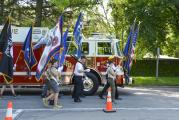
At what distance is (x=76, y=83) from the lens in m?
16.8

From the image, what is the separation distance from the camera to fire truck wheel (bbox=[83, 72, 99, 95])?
18984mm

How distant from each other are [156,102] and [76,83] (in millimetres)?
3064

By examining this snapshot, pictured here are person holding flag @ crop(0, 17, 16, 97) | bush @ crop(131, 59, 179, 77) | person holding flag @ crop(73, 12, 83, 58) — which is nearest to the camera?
person holding flag @ crop(0, 17, 16, 97)

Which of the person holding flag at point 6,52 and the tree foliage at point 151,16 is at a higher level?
the tree foliage at point 151,16

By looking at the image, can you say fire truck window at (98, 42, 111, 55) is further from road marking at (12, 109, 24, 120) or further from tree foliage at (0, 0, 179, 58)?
tree foliage at (0, 0, 179, 58)

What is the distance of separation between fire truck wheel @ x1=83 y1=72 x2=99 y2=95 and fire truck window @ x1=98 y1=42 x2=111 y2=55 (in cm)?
109

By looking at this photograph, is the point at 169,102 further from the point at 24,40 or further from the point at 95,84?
the point at 24,40

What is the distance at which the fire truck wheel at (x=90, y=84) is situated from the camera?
62.3 feet

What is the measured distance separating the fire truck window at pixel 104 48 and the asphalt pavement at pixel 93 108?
1898mm

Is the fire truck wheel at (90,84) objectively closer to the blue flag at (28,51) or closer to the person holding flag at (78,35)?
the person holding flag at (78,35)

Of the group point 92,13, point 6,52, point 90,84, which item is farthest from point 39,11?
point 6,52

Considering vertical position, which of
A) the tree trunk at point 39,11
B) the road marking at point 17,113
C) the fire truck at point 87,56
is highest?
the tree trunk at point 39,11

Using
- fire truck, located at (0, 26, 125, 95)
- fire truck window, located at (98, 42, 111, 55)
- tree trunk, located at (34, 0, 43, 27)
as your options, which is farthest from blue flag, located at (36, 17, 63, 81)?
tree trunk, located at (34, 0, 43, 27)

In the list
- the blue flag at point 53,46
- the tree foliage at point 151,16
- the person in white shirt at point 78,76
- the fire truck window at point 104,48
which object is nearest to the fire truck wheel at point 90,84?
the fire truck window at point 104,48
